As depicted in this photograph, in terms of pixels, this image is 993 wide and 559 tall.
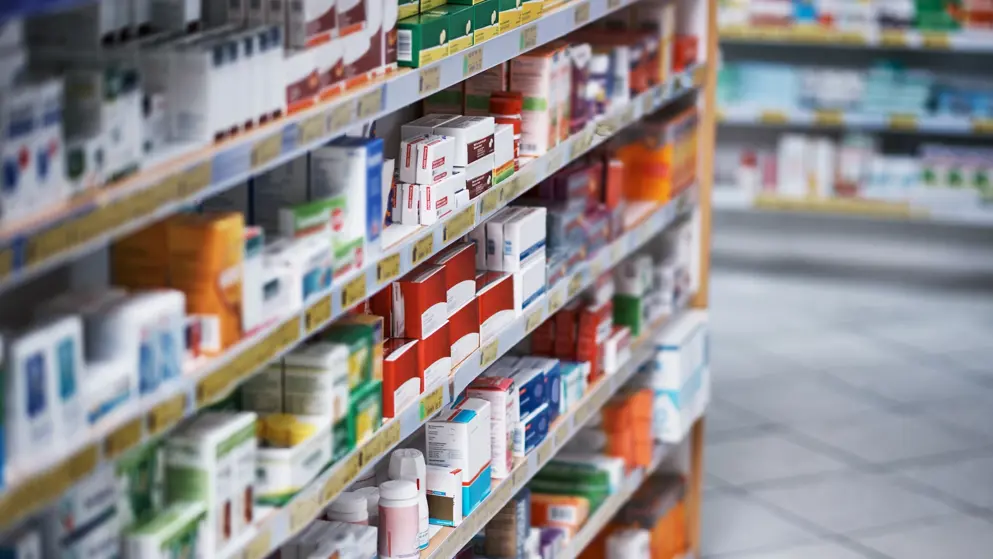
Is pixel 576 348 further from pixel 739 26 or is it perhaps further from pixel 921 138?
pixel 921 138

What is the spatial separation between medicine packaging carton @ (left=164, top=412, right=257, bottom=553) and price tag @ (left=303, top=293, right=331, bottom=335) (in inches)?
7.4

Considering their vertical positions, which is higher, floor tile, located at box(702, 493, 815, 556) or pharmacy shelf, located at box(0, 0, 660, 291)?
pharmacy shelf, located at box(0, 0, 660, 291)

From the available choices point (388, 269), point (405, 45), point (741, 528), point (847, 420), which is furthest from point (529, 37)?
point (847, 420)

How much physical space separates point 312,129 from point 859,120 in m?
6.58

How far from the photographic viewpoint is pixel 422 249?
296cm

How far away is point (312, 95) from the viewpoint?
2537 mm

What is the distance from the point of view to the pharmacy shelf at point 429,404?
8.17 ft

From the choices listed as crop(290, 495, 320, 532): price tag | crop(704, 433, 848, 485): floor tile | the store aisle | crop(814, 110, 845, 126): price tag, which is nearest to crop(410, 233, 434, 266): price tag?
crop(290, 495, 320, 532): price tag

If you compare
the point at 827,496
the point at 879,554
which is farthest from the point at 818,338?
the point at 879,554

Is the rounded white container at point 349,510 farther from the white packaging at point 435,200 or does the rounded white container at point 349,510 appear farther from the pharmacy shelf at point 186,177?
the pharmacy shelf at point 186,177

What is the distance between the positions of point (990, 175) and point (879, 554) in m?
3.85

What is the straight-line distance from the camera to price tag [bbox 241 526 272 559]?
2.40 m

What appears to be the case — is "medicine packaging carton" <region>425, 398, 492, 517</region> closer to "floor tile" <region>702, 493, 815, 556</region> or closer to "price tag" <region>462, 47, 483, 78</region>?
"price tag" <region>462, 47, 483, 78</region>

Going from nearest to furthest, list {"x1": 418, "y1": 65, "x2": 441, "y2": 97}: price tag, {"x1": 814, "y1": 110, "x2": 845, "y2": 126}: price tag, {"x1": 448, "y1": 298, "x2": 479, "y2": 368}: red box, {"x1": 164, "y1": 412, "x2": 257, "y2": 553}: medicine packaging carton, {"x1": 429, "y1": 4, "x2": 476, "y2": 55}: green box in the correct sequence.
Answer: {"x1": 164, "y1": 412, "x2": 257, "y2": 553}: medicine packaging carton → {"x1": 418, "y1": 65, "x2": 441, "y2": 97}: price tag → {"x1": 429, "y1": 4, "x2": 476, "y2": 55}: green box → {"x1": 448, "y1": 298, "x2": 479, "y2": 368}: red box → {"x1": 814, "y1": 110, "x2": 845, "y2": 126}: price tag
